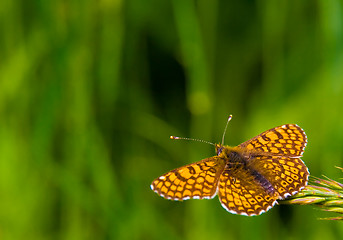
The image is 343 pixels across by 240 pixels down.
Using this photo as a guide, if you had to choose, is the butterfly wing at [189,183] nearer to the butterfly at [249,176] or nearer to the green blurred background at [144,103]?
the butterfly at [249,176]

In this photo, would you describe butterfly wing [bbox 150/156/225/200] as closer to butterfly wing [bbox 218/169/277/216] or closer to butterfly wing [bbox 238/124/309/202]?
butterfly wing [bbox 218/169/277/216]

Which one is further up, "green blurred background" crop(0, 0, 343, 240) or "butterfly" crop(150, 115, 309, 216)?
"green blurred background" crop(0, 0, 343, 240)

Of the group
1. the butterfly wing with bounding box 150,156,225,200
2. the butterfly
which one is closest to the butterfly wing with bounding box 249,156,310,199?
the butterfly

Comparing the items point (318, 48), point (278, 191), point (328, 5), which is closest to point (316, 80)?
point (318, 48)

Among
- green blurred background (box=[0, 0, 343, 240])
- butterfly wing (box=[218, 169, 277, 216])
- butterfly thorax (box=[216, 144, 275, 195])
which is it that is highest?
green blurred background (box=[0, 0, 343, 240])

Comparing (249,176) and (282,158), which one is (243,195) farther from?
(282,158)

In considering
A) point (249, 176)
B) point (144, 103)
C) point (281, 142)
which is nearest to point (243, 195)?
point (249, 176)

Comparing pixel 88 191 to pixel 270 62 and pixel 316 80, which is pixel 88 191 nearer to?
Answer: pixel 270 62
